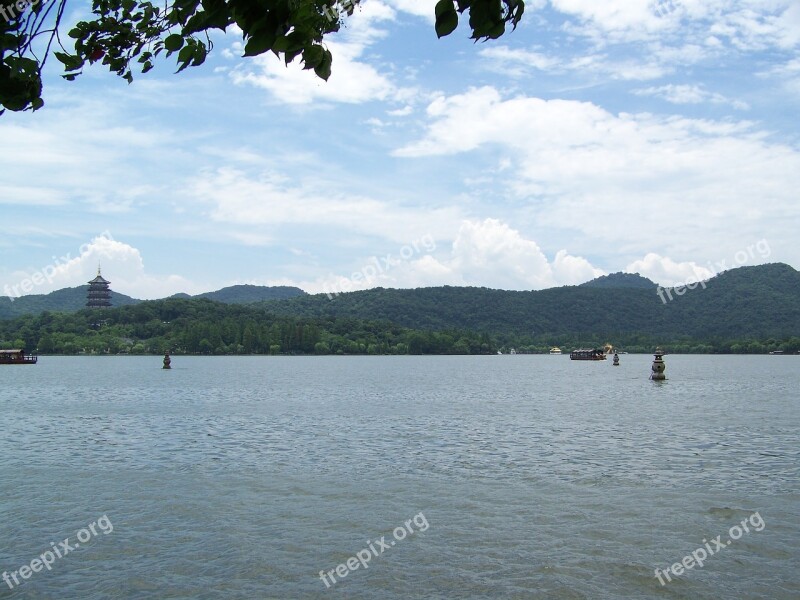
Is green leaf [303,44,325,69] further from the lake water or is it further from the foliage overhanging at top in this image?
the lake water

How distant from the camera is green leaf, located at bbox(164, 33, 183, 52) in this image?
514cm

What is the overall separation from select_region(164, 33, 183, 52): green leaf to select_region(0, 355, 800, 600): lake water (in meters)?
11.7

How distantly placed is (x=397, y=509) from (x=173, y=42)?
1757 cm

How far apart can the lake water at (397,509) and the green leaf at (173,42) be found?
38.3 feet

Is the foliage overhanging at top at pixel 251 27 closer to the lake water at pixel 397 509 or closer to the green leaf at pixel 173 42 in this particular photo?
the green leaf at pixel 173 42

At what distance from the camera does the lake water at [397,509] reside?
1463 centimetres

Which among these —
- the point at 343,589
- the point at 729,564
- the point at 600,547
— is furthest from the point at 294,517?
the point at 729,564

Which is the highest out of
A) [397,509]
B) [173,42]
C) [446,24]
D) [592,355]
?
[173,42]

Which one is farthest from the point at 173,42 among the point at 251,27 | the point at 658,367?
the point at 658,367

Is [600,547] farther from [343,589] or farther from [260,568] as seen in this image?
[260,568]

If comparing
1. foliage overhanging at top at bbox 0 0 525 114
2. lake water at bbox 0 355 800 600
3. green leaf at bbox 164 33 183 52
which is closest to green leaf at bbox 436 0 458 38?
foliage overhanging at top at bbox 0 0 525 114

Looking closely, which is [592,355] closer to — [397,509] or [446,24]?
[397,509]

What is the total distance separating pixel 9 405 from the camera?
5859cm

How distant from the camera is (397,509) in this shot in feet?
67.2
